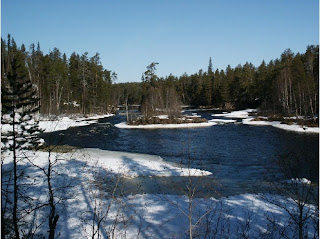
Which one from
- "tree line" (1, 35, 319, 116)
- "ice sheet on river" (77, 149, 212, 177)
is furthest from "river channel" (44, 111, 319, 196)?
"tree line" (1, 35, 319, 116)

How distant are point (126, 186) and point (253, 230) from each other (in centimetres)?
591

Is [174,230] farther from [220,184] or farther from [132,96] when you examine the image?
[132,96]

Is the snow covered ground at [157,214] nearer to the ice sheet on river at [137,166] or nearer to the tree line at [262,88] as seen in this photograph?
the ice sheet on river at [137,166]

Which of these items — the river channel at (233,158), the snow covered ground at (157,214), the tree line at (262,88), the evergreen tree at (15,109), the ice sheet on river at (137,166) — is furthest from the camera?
the tree line at (262,88)

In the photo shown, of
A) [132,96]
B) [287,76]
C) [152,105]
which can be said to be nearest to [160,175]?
[152,105]

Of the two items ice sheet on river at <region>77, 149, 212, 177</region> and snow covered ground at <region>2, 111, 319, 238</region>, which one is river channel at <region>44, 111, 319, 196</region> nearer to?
ice sheet on river at <region>77, 149, 212, 177</region>

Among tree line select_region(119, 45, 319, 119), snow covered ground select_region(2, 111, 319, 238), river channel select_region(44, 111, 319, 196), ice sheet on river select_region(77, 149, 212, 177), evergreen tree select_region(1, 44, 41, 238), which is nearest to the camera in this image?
evergreen tree select_region(1, 44, 41, 238)

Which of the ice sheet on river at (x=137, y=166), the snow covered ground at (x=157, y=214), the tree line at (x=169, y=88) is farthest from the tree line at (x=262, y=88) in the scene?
the snow covered ground at (x=157, y=214)

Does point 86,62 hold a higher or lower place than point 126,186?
higher

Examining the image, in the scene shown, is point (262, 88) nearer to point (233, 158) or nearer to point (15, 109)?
point (233, 158)

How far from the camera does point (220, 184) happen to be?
40.3ft

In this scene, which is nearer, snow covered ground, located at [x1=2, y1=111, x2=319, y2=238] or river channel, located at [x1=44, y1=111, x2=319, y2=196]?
snow covered ground, located at [x1=2, y1=111, x2=319, y2=238]

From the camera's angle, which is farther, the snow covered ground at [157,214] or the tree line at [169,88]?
the tree line at [169,88]

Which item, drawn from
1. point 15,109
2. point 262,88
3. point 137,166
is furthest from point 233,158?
point 262,88
